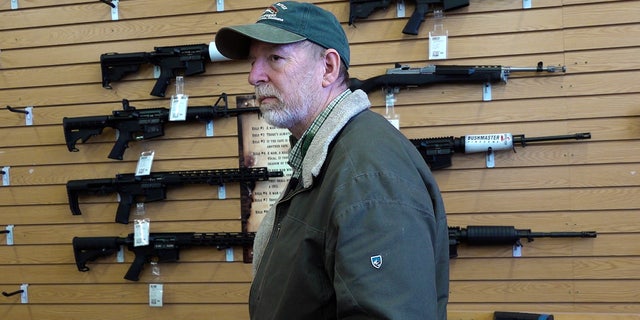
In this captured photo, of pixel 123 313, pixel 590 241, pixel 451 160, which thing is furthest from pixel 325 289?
pixel 123 313

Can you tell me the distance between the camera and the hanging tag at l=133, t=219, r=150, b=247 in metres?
3.71

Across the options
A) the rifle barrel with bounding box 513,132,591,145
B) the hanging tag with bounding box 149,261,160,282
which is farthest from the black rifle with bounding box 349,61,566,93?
the hanging tag with bounding box 149,261,160,282

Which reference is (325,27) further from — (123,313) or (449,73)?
(123,313)

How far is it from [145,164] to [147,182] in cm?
12

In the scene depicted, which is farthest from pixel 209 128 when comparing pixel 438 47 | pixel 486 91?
pixel 486 91

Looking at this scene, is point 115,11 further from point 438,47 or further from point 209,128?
point 438,47

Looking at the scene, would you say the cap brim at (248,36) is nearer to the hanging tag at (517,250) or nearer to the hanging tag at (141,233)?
the hanging tag at (517,250)

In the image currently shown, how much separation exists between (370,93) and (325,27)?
2014 mm

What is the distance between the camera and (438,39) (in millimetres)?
3336

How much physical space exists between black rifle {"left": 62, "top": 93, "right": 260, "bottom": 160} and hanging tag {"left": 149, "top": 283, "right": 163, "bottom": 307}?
0.89 metres

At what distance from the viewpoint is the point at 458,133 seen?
131 inches

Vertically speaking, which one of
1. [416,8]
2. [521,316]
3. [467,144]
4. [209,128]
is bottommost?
[521,316]

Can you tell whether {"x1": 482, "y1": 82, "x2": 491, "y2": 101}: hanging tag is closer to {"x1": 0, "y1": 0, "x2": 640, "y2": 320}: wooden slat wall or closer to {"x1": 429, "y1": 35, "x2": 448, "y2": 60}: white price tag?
{"x1": 0, "y1": 0, "x2": 640, "y2": 320}: wooden slat wall

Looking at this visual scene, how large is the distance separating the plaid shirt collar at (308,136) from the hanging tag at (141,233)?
8.18ft
